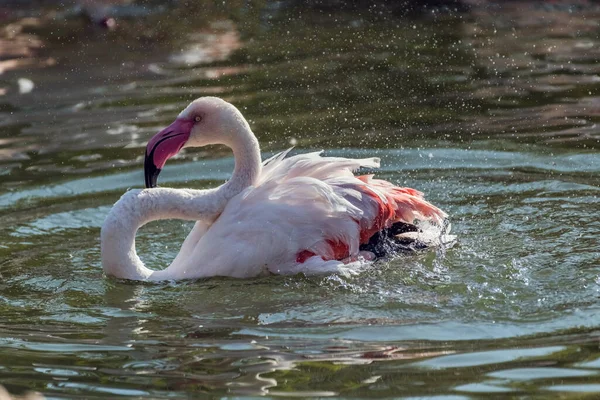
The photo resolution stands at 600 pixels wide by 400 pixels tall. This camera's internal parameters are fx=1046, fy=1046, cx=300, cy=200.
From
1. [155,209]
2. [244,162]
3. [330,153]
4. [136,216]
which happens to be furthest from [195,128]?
[330,153]

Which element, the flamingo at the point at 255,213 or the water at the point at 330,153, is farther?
the flamingo at the point at 255,213

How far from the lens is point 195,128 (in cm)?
628

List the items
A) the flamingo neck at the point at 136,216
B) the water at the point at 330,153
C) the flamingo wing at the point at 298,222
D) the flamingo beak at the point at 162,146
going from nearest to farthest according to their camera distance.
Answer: the water at the point at 330,153 < the flamingo wing at the point at 298,222 < the flamingo neck at the point at 136,216 < the flamingo beak at the point at 162,146

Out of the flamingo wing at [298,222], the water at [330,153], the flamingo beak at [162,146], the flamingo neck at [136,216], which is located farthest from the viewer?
the flamingo beak at [162,146]

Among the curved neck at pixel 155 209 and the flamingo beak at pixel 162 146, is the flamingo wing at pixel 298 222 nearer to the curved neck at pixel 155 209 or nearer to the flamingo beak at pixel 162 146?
the curved neck at pixel 155 209

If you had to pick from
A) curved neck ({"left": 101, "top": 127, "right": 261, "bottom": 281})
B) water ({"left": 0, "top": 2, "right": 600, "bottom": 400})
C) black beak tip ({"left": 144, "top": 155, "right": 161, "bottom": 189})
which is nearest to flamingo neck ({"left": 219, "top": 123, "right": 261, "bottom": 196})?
curved neck ({"left": 101, "top": 127, "right": 261, "bottom": 281})

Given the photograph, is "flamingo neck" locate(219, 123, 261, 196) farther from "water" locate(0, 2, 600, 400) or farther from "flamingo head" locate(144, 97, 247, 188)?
"water" locate(0, 2, 600, 400)

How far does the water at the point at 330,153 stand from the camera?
4.61 meters

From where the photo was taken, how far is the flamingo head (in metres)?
6.21

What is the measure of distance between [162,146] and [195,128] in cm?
23

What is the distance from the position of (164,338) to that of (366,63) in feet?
22.1

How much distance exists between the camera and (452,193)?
754cm

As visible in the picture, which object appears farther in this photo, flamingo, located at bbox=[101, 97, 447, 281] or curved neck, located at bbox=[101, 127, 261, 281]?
curved neck, located at bbox=[101, 127, 261, 281]

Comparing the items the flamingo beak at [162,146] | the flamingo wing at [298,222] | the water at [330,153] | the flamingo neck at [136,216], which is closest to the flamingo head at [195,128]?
the flamingo beak at [162,146]
